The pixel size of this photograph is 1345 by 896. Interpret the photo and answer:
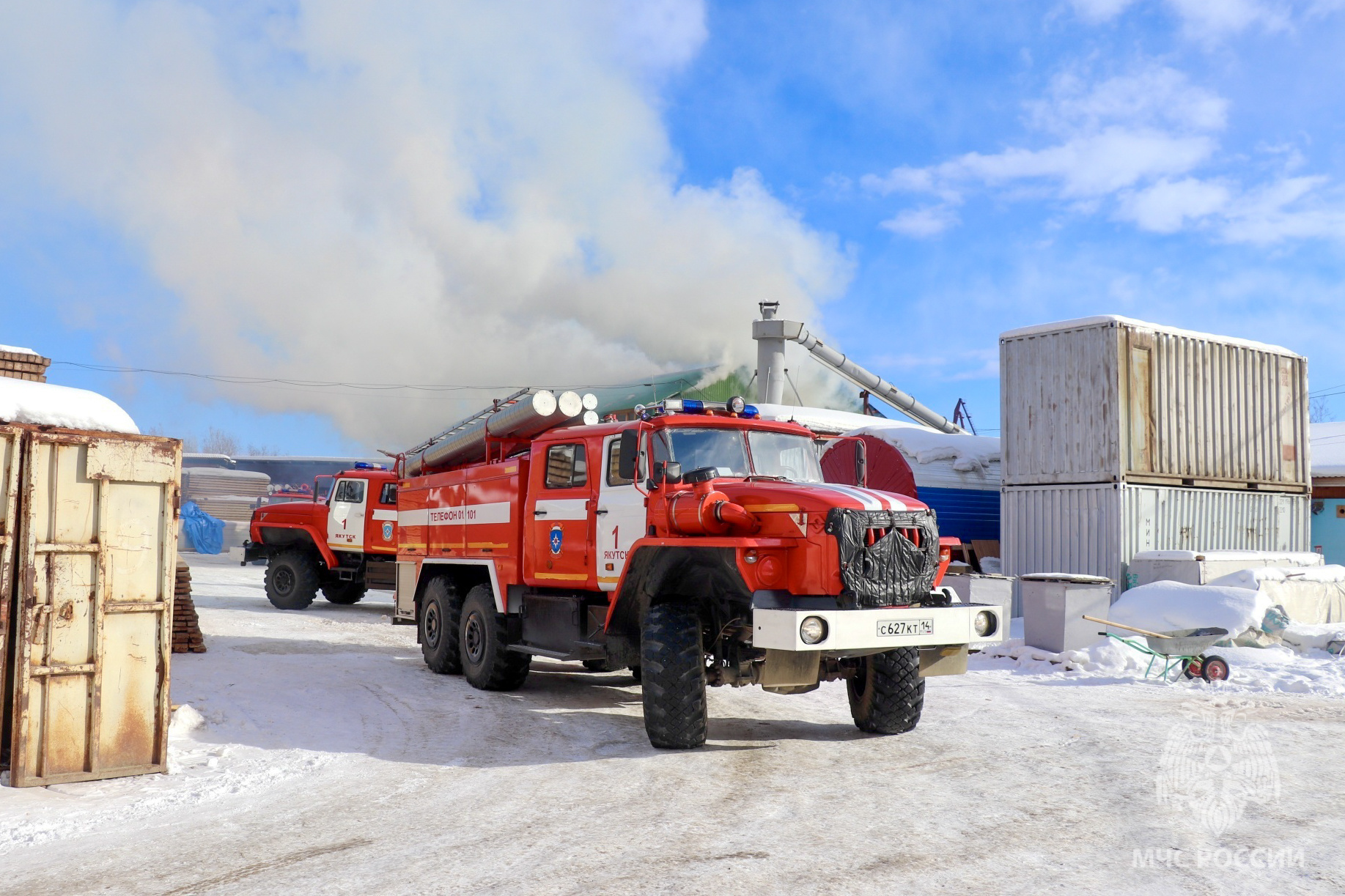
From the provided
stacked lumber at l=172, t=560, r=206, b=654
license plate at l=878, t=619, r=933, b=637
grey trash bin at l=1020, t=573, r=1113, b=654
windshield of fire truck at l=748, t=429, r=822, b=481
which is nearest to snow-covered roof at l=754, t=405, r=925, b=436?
grey trash bin at l=1020, t=573, r=1113, b=654

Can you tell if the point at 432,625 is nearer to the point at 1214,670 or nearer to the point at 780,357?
the point at 1214,670

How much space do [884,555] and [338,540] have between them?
14032mm

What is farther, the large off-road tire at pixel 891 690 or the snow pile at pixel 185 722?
the large off-road tire at pixel 891 690

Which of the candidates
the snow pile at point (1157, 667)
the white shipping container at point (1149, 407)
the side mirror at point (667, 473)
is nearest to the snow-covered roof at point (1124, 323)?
the white shipping container at point (1149, 407)

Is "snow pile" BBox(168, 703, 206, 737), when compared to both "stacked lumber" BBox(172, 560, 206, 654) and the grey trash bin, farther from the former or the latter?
the grey trash bin

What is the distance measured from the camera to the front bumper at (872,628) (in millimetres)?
6352

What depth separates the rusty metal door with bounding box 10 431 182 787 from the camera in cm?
579

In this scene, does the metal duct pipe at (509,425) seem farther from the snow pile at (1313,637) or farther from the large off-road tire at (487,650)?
the snow pile at (1313,637)

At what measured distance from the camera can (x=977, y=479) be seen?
1997 centimetres

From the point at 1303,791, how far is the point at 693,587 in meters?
3.91

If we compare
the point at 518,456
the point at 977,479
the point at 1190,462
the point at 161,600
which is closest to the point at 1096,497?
the point at 1190,462

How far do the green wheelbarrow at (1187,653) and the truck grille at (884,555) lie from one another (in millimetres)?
4657

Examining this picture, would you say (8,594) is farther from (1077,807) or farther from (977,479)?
(977,479)

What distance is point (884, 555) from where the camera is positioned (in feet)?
22.3
